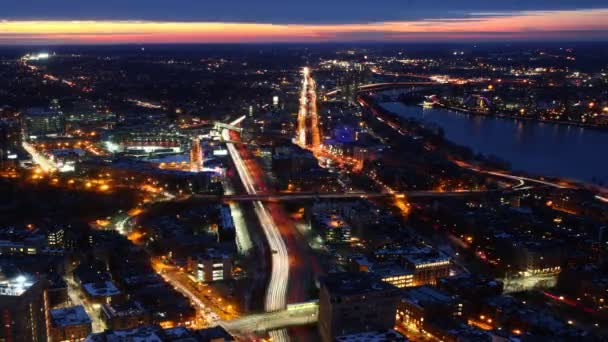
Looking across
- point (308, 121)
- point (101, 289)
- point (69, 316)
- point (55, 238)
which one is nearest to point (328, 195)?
point (55, 238)

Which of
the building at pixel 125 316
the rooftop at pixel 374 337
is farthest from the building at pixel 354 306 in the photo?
the building at pixel 125 316

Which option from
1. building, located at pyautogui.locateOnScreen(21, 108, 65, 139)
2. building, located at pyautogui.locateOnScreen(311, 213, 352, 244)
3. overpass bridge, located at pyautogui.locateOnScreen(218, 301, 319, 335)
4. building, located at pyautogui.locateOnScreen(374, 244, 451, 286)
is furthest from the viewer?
building, located at pyautogui.locateOnScreen(21, 108, 65, 139)

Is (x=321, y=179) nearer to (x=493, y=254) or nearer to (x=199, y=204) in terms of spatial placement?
(x=199, y=204)

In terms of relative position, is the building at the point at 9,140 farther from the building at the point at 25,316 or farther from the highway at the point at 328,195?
the building at the point at 25,316

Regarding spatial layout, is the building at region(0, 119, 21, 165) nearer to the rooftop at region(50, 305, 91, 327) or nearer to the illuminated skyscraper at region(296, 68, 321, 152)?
the illuminated skyscraper at region(296, 68, 321, 152)

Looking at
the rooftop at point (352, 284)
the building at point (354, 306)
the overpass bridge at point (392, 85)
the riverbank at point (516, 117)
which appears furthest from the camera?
the overpass bridge at point (392, 85)

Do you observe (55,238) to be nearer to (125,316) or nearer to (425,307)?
(125,316)

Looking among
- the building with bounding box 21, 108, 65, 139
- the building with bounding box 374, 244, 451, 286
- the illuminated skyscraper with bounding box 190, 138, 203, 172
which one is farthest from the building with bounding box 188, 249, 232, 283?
Result: the building with bounding box 21, 108, 65, 139
